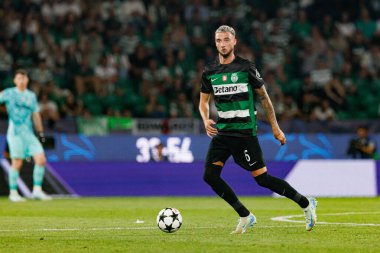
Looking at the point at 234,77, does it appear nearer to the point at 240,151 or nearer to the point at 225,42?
the point at 225,42

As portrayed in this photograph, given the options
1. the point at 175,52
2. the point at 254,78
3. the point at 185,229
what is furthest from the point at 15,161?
the point at 254,78

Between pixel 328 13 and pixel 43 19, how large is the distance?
29.0ft

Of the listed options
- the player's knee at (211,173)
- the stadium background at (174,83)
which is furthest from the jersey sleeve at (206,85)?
the stadium background at (174,83)

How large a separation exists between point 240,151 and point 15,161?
8943 mm

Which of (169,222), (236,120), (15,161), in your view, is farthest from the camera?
(15,161)

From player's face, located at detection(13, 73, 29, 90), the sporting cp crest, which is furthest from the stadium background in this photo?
the sporting cp crest

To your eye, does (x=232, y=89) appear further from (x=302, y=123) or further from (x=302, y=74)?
(x=302, y=74)

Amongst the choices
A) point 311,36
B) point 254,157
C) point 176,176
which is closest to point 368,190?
point 176,176

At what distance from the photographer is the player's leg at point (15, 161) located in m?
17.9

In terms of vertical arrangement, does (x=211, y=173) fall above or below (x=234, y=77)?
below

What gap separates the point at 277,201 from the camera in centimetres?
1733

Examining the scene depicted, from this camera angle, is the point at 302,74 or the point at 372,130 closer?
the point at 372,130

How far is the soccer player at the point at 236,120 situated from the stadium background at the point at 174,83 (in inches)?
373

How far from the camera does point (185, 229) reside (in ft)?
35.4
